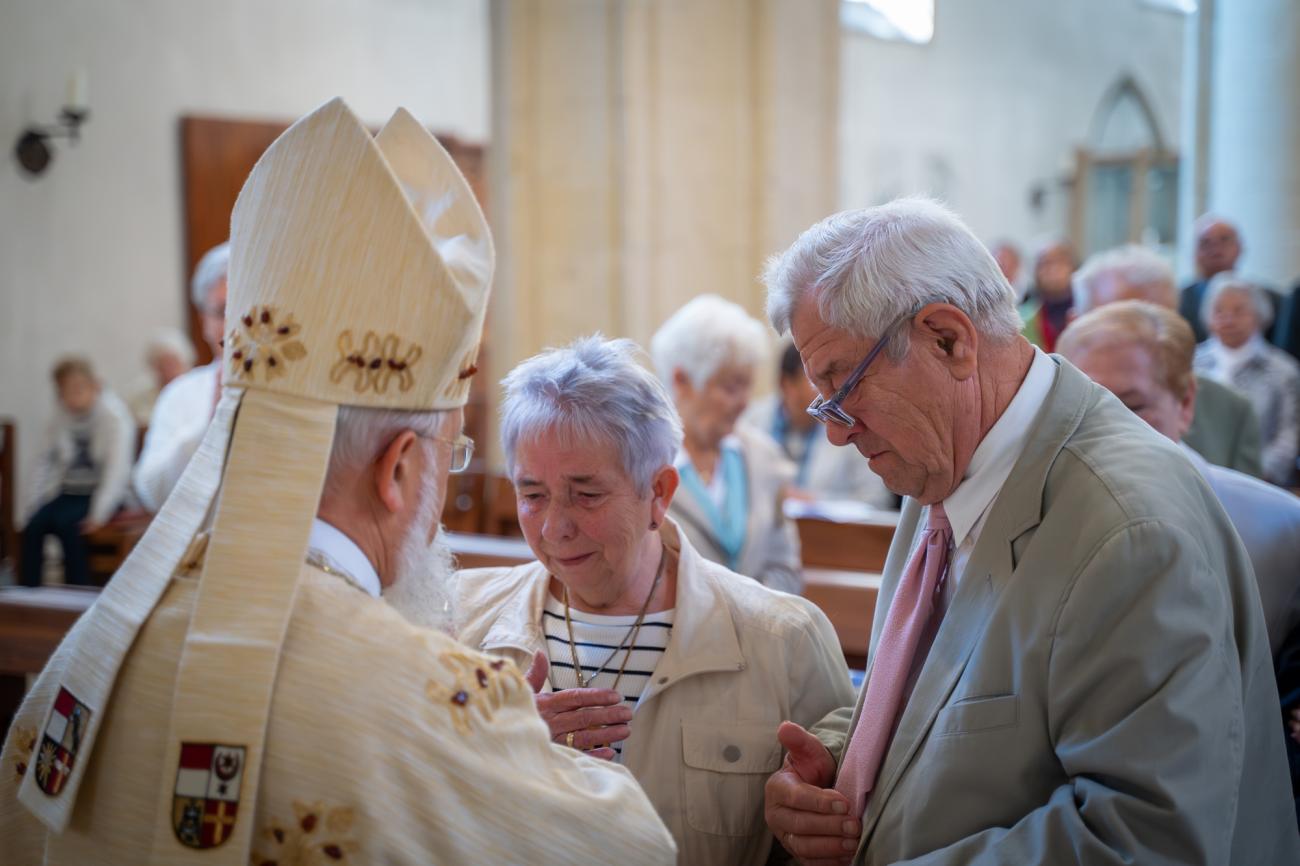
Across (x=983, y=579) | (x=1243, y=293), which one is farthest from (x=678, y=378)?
(x=1243, y=293)

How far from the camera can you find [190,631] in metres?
1.45

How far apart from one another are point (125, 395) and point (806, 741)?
958 cm

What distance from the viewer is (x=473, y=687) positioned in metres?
1.52

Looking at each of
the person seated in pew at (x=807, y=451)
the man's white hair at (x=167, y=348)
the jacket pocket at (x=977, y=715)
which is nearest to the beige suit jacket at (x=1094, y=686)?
the jacket pocket at (x=977, y=715)

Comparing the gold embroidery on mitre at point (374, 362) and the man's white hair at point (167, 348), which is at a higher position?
the gold embroidery on mitre at point (374, 362)

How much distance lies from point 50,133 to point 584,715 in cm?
945

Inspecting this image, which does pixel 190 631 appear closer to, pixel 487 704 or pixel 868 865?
pixel 487 704

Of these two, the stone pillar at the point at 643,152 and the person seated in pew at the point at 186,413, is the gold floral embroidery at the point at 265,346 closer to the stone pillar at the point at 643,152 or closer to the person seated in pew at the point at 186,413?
the person seated in pew at the point at 186,413

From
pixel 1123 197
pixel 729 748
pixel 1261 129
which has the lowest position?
pixel 729 748

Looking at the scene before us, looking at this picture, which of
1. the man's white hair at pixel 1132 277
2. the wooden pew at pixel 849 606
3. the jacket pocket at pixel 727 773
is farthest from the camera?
the man's white hair at pixel 1132 277

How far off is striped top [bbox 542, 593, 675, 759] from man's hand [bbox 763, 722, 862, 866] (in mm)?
325

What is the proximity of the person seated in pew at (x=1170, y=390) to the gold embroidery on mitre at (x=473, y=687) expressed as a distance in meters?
1.69

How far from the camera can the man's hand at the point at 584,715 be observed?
7.16 ft

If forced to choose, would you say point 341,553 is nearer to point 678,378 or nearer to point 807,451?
point 678,378
